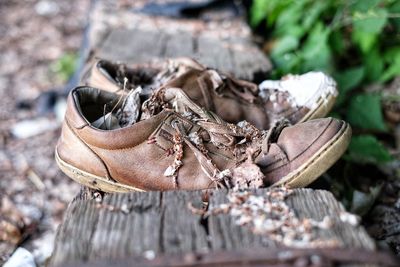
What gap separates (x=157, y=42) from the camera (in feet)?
11.2

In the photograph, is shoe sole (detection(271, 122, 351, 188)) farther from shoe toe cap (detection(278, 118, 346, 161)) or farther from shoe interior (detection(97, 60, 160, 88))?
shoe interior (detection(97, 60, 160, 88))

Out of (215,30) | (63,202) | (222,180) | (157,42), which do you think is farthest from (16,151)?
(222,180)

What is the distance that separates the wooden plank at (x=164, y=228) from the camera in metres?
1.29

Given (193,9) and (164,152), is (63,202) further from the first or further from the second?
(193,9)

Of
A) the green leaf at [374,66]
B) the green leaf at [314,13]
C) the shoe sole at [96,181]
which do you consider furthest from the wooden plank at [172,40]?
the shoe sole at [96,181]

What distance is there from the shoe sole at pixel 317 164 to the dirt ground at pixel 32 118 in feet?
3.69

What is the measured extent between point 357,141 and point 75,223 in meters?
1.61

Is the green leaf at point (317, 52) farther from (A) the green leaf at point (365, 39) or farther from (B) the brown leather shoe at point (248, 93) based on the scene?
(B) the brown leather shoe at point (248, 93)

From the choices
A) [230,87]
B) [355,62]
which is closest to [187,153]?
[230,87]

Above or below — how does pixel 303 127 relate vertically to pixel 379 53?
above

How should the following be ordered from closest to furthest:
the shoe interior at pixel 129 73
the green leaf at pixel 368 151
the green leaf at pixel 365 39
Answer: the shoe interior at pixel 129 73 → the green leaf at pixel 368 151 → the green leaf at pixel 365 39

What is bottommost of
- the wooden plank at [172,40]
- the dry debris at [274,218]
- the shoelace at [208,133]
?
the wooden plank at [172,40]

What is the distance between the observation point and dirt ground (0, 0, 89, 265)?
255 cm

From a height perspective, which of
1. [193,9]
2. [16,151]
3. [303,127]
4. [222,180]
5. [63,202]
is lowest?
[16,151]
